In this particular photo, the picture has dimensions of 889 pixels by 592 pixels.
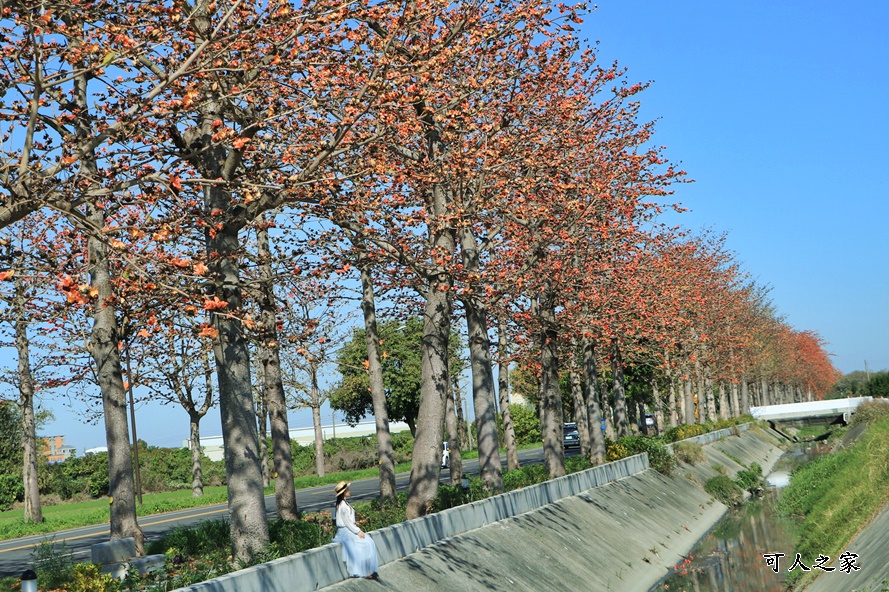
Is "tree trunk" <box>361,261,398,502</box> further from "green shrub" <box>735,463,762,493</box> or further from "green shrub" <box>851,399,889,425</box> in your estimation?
"green shrub" <box>851,399,889,425</box>

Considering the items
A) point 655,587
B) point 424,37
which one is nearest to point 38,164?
point 424,37

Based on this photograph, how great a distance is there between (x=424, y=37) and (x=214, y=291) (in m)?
9.36

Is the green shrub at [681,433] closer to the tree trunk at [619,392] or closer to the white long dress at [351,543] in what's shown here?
the tree trunk at [619,392]

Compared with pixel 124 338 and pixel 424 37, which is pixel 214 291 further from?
pixel 424 37

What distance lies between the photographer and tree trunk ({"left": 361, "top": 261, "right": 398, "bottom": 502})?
84.1ft

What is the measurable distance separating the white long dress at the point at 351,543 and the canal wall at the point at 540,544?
0.16m

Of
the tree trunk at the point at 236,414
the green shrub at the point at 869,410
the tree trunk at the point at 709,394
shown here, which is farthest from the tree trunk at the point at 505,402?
the tree trunk at the point at 709,394

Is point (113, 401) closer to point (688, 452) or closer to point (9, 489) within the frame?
point (688, 452)

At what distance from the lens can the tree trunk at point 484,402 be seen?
77.3 ft

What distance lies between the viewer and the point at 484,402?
24.3 meters

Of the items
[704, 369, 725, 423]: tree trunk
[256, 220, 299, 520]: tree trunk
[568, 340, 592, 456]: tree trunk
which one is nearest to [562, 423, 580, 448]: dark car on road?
[704, 369, 725, 423]: tree trunk

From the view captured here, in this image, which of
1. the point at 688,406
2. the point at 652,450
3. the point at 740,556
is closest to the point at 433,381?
the point at 740,556

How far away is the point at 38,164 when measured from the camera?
34.8 feet

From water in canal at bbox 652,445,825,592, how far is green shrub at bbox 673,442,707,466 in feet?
10.6
